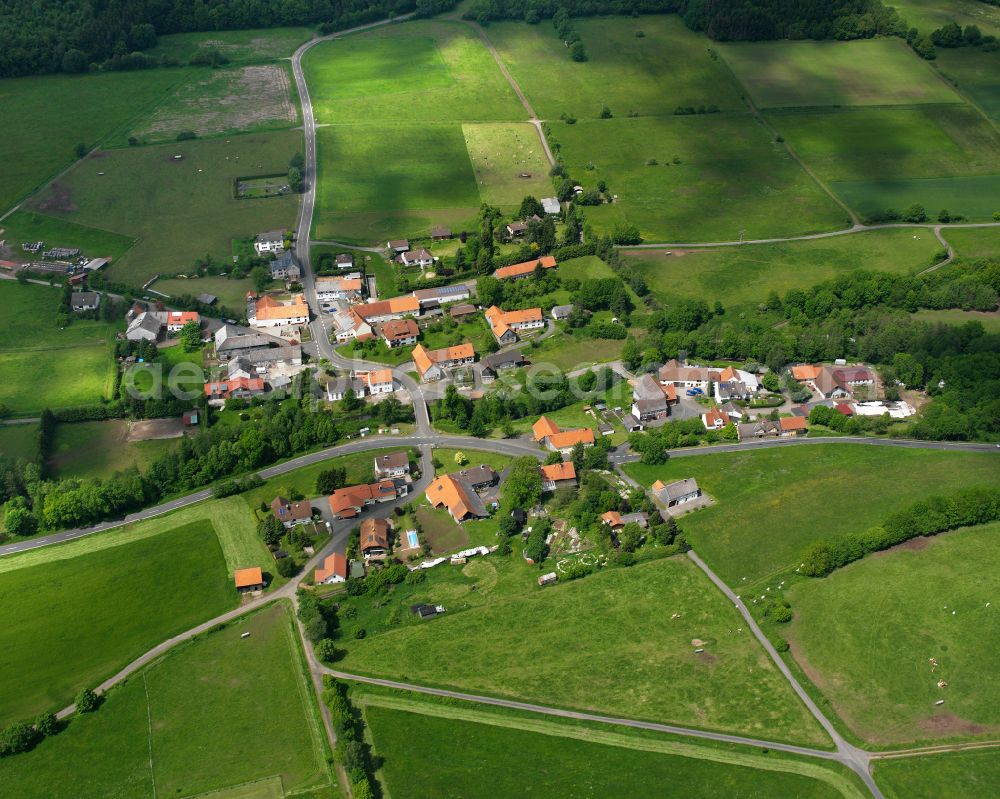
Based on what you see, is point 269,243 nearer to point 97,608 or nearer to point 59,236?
point 59,236

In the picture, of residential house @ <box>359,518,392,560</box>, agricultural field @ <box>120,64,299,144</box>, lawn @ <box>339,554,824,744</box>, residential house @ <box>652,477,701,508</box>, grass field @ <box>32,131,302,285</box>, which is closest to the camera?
lawn @ <box>339,554,824,744</box>

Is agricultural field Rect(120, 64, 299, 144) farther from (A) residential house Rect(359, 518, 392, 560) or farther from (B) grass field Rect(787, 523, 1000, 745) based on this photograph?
(B) grass field Rect(787, 523, 1000, 745)

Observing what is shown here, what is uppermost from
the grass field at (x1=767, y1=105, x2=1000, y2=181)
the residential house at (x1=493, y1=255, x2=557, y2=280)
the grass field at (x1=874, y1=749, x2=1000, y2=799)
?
the grass field at (x1=767, y1=105, x2=1000, y2=181)

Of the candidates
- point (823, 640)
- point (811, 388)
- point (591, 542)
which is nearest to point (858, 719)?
point (823, 640)

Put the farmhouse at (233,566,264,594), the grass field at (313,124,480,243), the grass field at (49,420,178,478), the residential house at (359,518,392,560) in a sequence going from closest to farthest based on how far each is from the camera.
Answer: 1. the farmhouse at (233,566,264,594)
2. the residential house at (359,518,392,560)
3. the grass field at (49,420,178,478)
4. the grass field at (313,124,480,243)

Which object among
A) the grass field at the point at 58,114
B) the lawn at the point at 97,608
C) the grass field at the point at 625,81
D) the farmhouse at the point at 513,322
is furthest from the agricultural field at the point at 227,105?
the lawn at the point at 97,608

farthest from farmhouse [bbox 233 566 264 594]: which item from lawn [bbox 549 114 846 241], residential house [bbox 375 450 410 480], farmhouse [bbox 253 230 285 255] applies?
lawn [bbox 549 114 846 241]

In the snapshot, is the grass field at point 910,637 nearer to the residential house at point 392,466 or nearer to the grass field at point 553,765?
the grass field at point 553,765
